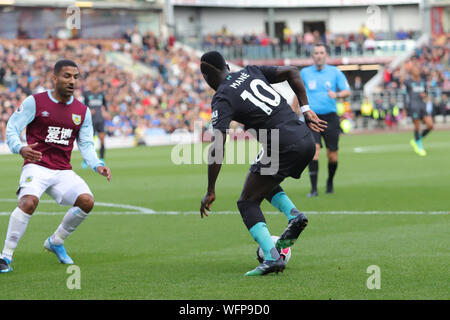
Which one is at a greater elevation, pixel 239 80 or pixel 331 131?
pixel 239 80

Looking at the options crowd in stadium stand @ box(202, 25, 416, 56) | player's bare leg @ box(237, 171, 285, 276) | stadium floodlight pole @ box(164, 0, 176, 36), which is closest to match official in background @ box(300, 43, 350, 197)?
player's bare leg @ box(237, 171, 285, 276)

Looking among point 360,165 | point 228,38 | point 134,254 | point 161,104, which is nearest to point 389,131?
point 161,104

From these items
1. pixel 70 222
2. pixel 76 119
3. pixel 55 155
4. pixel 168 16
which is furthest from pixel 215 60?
pixel 168 16

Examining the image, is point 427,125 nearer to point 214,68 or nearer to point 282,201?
point 282,201

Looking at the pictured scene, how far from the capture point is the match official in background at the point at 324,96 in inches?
561

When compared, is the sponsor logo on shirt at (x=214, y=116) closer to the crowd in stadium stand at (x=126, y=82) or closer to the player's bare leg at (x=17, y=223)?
the player's bare leg at (x=17, y=223)

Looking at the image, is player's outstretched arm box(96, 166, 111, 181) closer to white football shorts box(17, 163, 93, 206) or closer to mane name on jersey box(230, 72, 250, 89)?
white football shorts box(17, 163, 93, 206)

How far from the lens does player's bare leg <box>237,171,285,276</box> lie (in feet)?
23.8

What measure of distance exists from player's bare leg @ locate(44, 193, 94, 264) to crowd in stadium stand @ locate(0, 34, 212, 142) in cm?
2561

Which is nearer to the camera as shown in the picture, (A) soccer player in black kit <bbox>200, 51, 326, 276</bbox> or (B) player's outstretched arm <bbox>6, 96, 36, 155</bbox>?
(A) soccer player in black kit <bbox>200, 51, 326, 276</bbox>

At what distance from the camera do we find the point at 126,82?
41.6 metres

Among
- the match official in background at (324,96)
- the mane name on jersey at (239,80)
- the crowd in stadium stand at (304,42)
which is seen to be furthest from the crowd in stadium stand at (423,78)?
the mane name on jersey at (239,80)

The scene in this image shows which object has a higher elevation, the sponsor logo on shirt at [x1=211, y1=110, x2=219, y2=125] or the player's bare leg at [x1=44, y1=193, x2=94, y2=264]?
the sponsor logo on shirt at [x1=211, y1=110, x2=219, y2=125]

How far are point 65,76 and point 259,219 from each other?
95.8 inches
